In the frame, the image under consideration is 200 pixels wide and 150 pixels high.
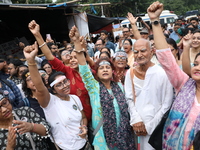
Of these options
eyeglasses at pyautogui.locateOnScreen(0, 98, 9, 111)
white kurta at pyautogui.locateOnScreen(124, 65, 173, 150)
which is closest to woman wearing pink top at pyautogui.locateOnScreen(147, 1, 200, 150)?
white kurta at pyautogui.locateOnScreen(124, 65, 173, 150)

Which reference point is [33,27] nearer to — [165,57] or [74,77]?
[74,77]

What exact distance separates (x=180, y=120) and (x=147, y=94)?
58 centimetres

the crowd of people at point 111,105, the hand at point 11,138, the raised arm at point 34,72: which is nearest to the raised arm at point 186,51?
the crowd of people at point 111,105

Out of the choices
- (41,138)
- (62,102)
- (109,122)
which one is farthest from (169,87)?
(41,138)

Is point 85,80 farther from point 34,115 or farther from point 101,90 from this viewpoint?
point 34,115

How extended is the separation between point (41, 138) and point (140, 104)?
1224 mm

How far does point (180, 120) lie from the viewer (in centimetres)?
188

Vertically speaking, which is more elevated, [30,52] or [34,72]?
[30,52]

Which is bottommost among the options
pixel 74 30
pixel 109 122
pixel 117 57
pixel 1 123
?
pixel 109 122

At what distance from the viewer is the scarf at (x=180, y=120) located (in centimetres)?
184

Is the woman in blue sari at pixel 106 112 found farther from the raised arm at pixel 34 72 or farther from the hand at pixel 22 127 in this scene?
the hand at pixel 22 127

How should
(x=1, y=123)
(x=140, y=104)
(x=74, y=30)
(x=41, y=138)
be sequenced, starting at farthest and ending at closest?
(x=74, y=30) → (x=140, y=104) → (x=41, y=138) → (x=1, y=123)

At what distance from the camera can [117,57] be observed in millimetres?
3500

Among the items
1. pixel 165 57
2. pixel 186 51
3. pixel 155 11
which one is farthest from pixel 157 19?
pixel 186 51
